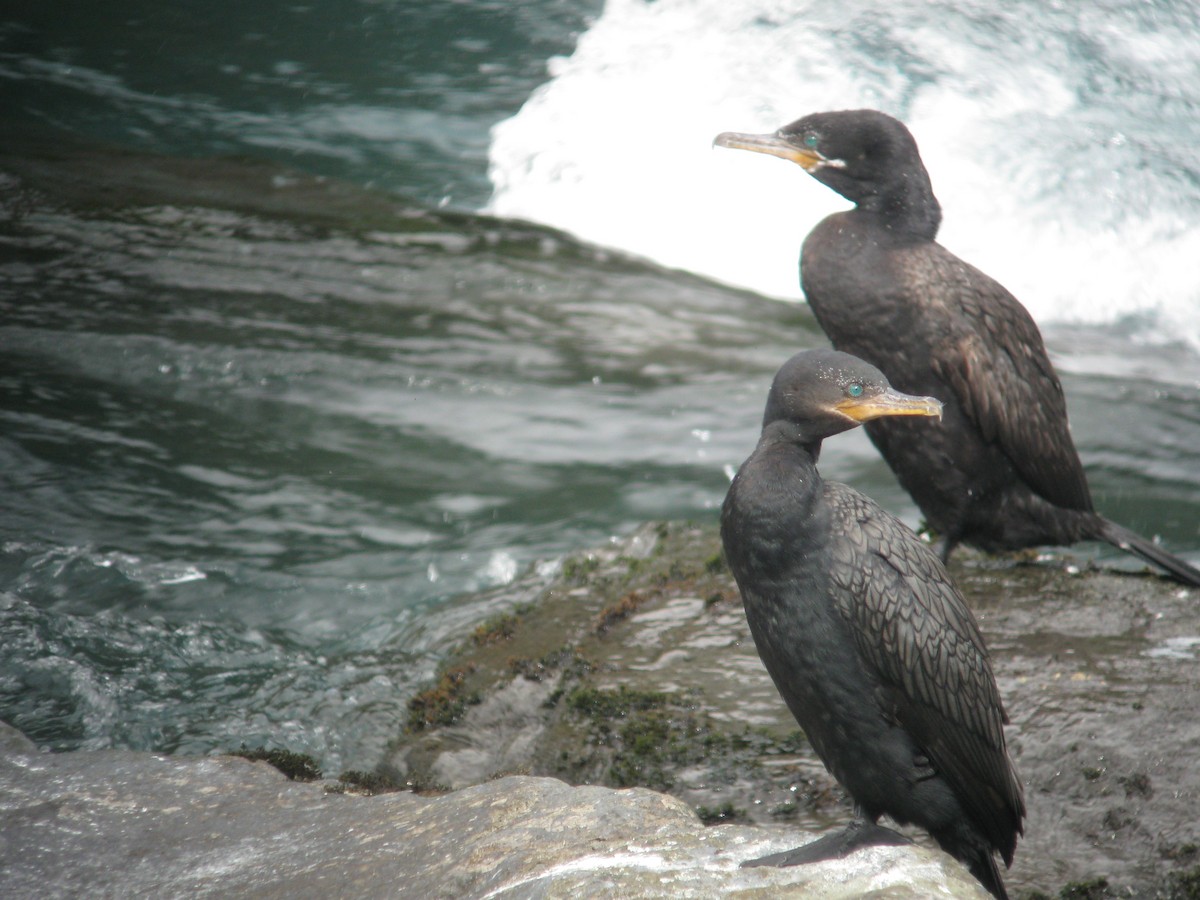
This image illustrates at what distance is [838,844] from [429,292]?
22.2ft

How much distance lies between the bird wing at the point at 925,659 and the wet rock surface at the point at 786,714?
476 millimetres

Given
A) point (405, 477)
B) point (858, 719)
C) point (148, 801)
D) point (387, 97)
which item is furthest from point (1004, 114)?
point (148, 801)

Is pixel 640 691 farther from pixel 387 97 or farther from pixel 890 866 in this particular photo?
pixel 387 97

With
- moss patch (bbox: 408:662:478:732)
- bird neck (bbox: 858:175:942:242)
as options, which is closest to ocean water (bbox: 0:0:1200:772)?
moss patch (bbox: 408:662:478:732)

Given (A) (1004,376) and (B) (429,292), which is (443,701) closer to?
(A) (1004,376)

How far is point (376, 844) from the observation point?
10.1 feet

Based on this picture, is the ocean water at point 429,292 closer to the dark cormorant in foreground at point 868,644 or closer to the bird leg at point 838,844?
the dark cormorant in foreground at point 868,644

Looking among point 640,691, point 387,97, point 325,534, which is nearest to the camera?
point 640,691

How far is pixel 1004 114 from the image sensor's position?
1057cm

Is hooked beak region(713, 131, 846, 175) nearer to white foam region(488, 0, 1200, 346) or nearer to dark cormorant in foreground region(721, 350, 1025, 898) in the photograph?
dark cormorant in foreground region(721, 350, 1025, 898)

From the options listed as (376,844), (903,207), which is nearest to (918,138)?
(903,207)

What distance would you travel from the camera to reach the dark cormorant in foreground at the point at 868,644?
3182mm

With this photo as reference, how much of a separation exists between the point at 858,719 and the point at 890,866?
500 mm

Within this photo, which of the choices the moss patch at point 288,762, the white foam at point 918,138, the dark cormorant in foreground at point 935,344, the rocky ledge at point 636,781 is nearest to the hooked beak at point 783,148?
the dark cormorant in foreground at point 935,344
